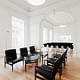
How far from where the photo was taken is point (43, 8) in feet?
18.8

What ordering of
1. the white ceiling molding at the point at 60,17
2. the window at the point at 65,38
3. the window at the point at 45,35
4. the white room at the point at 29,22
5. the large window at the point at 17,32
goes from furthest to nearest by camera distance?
the window at the point at 65,38 → the window at the point at 45,35 → the white ceiling molding at the point at 60,17 → the large window at the point at 17,32 → the white room at the point at 29,22

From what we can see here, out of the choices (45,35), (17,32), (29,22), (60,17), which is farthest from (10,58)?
(45,35)

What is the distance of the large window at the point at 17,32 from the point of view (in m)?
6.19

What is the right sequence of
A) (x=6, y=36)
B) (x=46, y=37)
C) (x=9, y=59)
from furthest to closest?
(x=46, y=37) < (x=6, y=36) < (x=9, y=59)

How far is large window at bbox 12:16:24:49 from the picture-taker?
6.19 meters

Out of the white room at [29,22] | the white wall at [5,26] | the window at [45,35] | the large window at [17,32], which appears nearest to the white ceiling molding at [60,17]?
the white room at [29,22]

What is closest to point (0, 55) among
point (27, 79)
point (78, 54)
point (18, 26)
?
point (18, 26)

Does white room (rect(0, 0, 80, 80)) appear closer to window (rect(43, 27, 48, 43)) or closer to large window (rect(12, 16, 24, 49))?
large window (rect(12, 16, 24, 49))

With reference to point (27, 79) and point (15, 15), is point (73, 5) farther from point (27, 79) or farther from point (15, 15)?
point (27, 79)

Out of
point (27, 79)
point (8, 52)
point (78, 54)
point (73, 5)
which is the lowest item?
point (27, 79)

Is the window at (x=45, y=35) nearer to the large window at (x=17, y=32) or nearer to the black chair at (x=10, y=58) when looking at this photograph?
the large window at (x=17, y=32)

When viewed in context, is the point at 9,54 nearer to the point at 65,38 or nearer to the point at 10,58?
the point at 10,58

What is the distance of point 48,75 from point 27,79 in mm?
915

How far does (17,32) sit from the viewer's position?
6.64 meters
